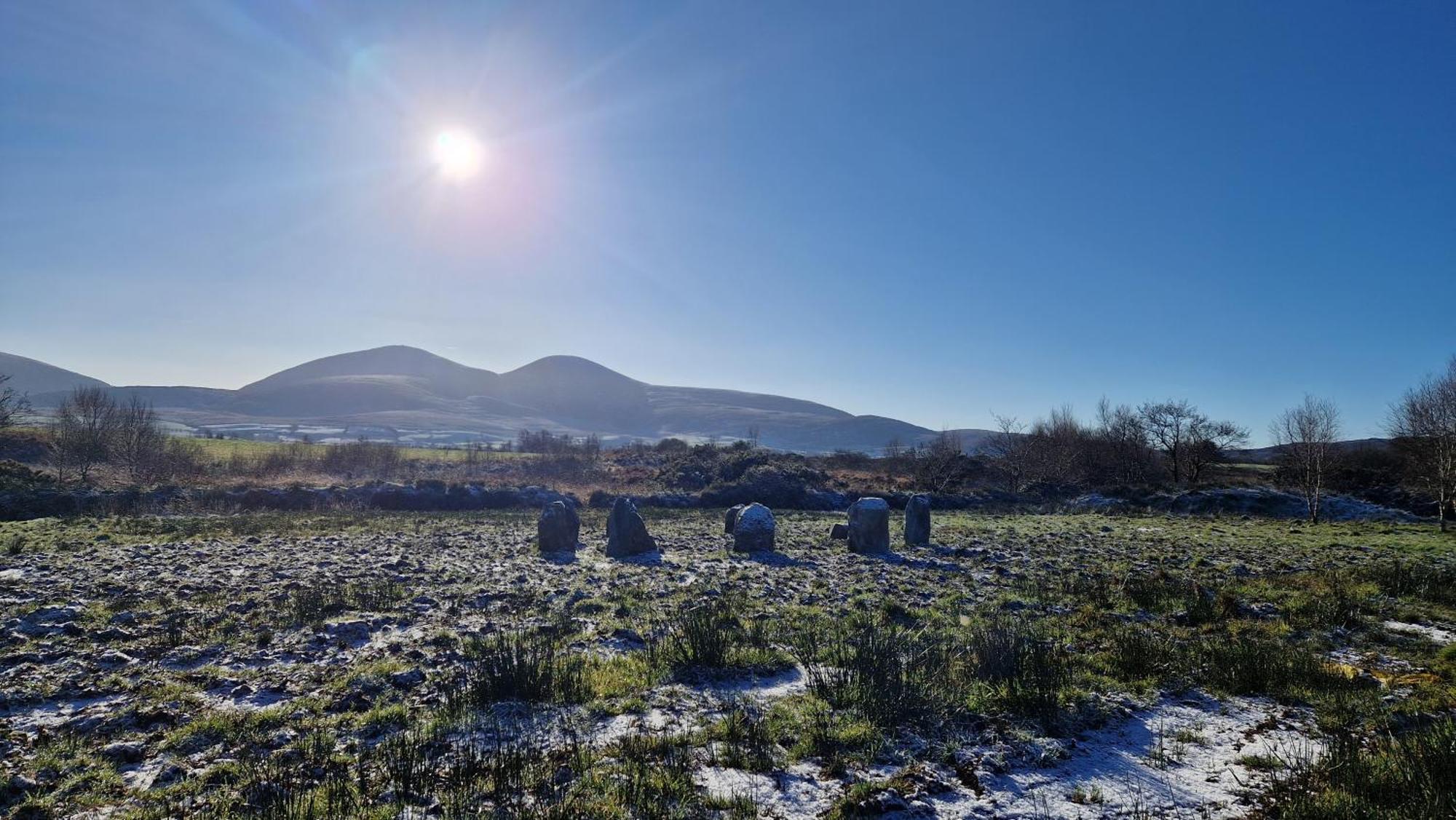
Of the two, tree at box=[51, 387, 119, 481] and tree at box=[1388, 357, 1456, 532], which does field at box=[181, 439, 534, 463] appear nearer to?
tree at box=[51, 387, 119, 481]

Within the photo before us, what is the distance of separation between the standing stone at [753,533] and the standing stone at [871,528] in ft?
8.98

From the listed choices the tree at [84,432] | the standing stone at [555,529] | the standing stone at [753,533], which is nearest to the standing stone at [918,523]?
the standing stone at [753,533]

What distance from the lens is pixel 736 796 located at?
16.6 feet

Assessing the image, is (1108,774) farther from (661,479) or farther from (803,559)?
(661,479)

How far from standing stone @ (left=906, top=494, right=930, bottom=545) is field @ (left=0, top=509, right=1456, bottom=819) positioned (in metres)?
7.16

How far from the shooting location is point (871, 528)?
19969 millimetres

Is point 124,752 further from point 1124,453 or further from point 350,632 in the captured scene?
point 1124,453

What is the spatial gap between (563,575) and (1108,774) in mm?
12477

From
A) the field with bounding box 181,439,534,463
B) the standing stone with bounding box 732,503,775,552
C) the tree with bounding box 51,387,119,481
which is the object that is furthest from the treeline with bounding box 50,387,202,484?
the standing stone with bounding box 732,503,775,552

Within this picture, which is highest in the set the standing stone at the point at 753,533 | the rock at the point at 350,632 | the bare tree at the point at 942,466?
the bare tree at the point at 942,466

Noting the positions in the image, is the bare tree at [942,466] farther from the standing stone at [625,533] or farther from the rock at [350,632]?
the rock at [350,632]

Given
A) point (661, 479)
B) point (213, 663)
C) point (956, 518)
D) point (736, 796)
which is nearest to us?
point (736, 796)

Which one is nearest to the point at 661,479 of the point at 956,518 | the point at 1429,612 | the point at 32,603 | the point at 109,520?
the point at 956,518

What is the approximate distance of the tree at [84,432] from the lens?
3750cm
